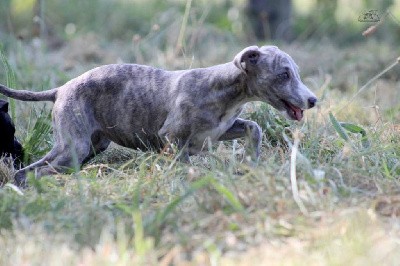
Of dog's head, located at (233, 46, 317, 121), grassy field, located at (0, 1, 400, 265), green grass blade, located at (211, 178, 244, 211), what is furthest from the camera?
dog's head, located at (233, 46, 317, 121)

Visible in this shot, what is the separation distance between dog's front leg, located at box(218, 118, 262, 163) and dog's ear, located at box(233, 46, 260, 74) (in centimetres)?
40

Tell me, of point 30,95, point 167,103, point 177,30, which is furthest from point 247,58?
point 177,30

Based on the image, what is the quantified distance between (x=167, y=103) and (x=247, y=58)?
63 cm

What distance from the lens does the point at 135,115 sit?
18.7ft

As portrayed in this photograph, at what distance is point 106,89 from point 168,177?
107 cm

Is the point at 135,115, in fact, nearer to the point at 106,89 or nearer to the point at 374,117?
the point at 106,89

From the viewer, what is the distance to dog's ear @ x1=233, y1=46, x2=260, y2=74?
5270mm

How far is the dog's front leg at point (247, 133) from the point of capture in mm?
5441

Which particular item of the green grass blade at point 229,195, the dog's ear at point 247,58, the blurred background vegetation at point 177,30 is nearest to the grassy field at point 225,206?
the green grass blade at point 229,195

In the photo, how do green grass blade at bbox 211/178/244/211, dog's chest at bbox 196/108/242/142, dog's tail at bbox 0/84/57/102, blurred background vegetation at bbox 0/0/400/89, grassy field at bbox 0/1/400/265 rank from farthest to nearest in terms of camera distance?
blurred background vegetation at bbox 0/0/400/89
dog's tail at bbox 0/84/57/102
dog's chest at bbox 196/108/242/142
green grass blade at bbox 211/178/244/211
grassy field at bbox 0/1/400/265

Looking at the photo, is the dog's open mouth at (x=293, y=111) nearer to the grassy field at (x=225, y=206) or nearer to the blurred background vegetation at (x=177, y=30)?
the grassy field at (x=225, y=206)

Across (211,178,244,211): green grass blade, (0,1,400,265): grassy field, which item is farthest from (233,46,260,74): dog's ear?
(211,178,244,211): green grass blade

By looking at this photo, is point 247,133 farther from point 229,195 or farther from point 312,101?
point 229,195

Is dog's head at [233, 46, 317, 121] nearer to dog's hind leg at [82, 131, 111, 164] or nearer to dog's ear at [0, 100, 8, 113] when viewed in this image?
dog's hind leg at [82, 131, 111, 164]
